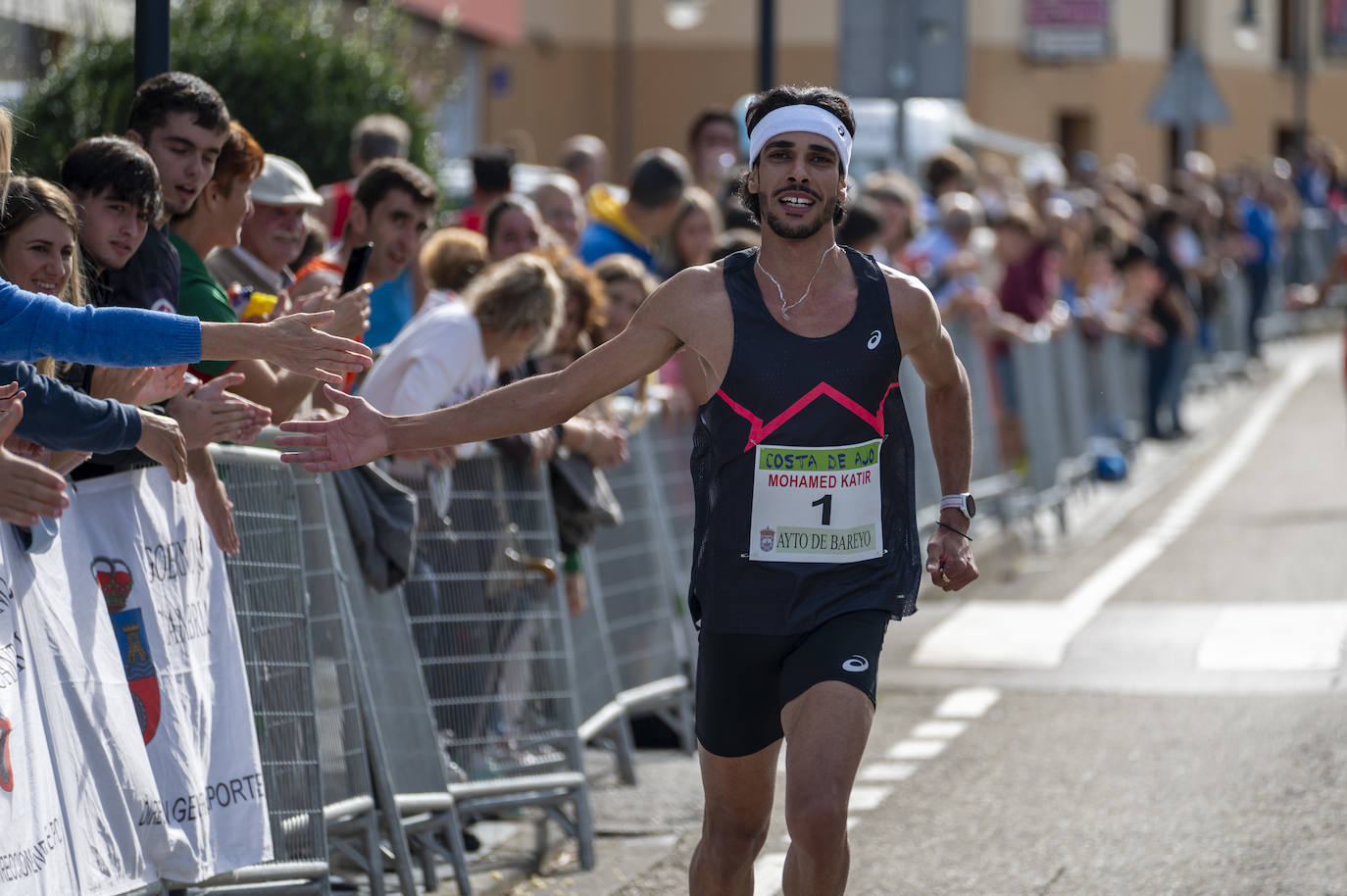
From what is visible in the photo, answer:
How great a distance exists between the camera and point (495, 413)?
208 inches

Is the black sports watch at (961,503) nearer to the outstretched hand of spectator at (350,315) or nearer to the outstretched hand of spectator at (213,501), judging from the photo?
the outstretched hand of spectator at (350,315)

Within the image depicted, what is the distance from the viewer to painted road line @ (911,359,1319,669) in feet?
36.5

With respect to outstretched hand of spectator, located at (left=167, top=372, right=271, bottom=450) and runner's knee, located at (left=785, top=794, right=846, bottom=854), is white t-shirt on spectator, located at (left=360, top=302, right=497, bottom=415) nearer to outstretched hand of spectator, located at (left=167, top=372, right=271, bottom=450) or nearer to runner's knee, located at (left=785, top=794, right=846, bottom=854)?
outstretched hand of spectator, located at (left=167, top=372, right=271, bottom=450)

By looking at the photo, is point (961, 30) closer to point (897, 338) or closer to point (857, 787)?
point (857, 787)

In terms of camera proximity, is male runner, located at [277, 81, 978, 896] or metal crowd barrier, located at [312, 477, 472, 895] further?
metal crowd barrier, located at [312, 477, 472, 895]

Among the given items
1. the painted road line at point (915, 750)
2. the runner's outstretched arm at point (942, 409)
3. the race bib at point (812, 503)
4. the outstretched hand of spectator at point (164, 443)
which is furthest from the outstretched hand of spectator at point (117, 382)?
the painted road line at point (915, 750)

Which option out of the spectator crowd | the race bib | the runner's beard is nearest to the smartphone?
the spectator crowd

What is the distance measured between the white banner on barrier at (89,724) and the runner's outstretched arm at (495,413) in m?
0.57

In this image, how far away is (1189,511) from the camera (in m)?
16.3

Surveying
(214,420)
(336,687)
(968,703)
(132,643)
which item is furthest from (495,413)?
(968,703)

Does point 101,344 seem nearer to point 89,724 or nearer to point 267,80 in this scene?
point 89,724

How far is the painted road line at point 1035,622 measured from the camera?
36.5 ft

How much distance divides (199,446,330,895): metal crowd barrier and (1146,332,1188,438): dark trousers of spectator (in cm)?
1515

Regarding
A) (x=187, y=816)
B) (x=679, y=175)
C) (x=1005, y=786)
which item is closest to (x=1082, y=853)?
(x=1005, y=786)
